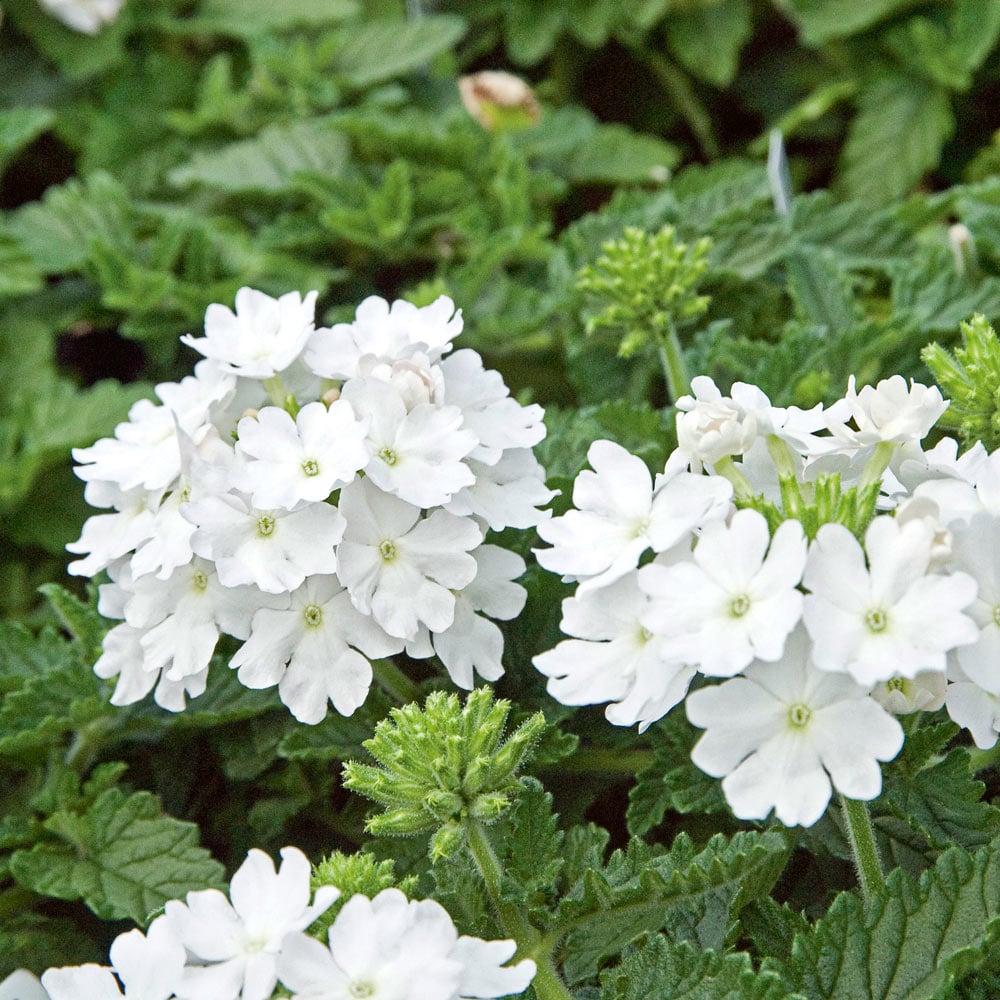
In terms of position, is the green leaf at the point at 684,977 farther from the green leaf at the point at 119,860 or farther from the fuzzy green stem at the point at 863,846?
the green leaf at the point at 119,860

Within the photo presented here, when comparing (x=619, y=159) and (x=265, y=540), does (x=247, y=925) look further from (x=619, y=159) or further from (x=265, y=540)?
(x=619, y=159)

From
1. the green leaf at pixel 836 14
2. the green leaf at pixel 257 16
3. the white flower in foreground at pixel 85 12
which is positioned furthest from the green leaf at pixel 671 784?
the white flower in foreground at pixel 85 12

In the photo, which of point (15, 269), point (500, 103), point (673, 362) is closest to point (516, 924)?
point (673, 362)

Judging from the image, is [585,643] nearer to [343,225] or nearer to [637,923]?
[637,923]

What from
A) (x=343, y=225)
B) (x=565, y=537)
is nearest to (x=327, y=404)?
(x=565, y=537)

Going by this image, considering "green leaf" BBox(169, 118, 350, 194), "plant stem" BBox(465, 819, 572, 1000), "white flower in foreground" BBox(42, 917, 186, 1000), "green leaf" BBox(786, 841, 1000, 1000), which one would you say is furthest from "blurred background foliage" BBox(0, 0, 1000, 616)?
"white flower in foreground" BBox(42, 917, 186, 1000)

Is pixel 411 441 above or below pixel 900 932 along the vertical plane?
above

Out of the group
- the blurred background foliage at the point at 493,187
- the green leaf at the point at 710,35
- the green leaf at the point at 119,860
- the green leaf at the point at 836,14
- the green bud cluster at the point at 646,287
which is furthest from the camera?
the green leaf at the point at 710,35
